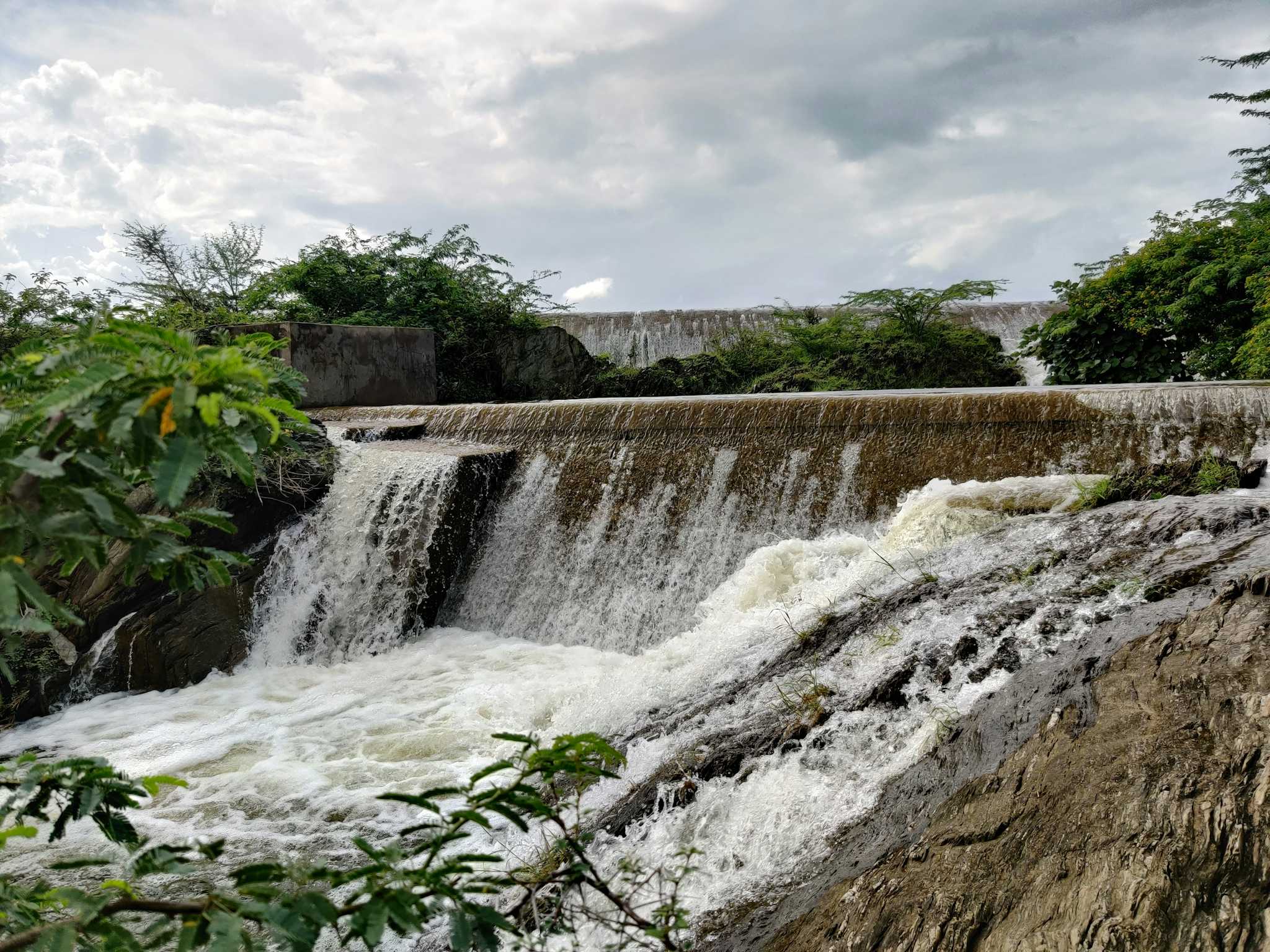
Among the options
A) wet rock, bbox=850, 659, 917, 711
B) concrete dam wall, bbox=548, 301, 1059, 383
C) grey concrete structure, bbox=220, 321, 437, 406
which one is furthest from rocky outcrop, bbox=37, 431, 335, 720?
concrete dam wall, bbox=548, 301, 1059, 383

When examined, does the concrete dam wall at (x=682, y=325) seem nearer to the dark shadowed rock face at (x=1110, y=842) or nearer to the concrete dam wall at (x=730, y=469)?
the concrete dam wall at (x=730, y=469)

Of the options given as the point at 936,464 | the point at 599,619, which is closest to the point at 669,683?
the point at 599,619

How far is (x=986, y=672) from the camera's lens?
2838 millimetres

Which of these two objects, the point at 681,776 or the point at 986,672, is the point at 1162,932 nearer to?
the point at 986,672

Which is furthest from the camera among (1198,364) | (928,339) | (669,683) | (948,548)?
(928,339)

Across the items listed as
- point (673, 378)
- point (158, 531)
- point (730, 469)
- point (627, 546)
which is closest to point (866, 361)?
point (673, 378)

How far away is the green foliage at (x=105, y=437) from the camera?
0.99m

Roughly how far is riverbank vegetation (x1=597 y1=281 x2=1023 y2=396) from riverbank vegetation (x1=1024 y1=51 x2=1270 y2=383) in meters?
1.41

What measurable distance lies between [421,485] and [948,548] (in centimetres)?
446

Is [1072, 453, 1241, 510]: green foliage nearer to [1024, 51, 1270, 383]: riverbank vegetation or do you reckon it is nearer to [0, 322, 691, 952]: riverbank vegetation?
[0, 322, 691, 952]: riverbank vegetation

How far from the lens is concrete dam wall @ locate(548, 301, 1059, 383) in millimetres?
18297

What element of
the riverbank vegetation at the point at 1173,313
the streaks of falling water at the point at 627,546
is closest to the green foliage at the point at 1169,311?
the riverbank vegetation at the point at 1173,313

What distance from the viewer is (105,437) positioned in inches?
42.0

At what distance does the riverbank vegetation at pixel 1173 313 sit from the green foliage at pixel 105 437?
35.0 ft
